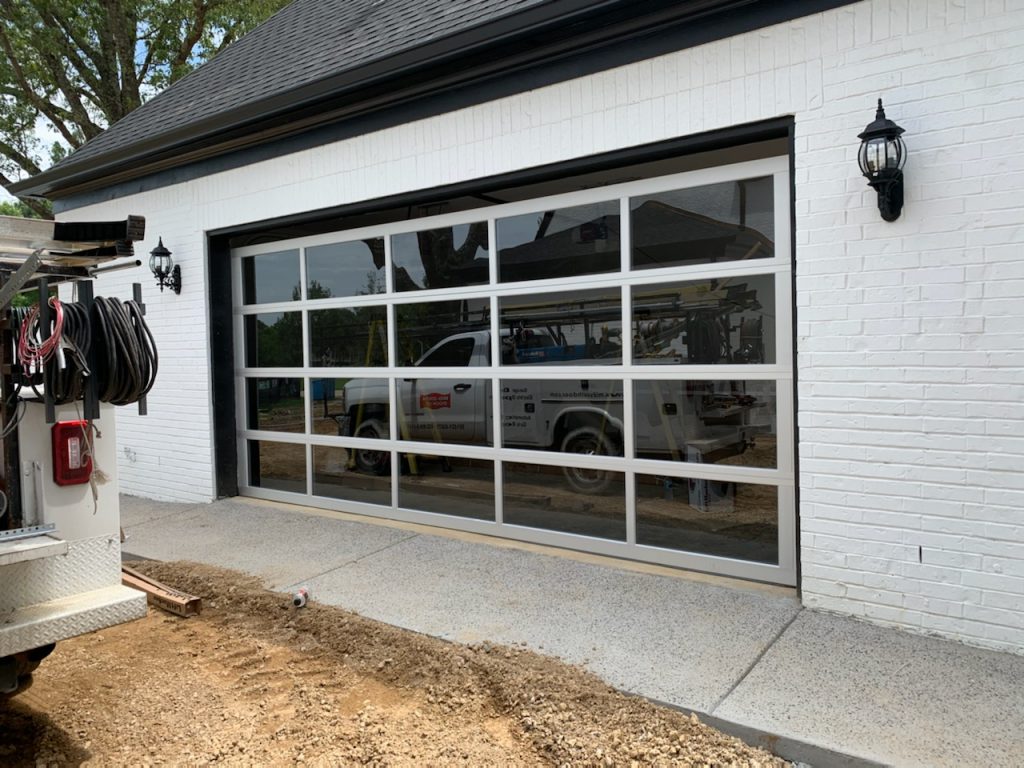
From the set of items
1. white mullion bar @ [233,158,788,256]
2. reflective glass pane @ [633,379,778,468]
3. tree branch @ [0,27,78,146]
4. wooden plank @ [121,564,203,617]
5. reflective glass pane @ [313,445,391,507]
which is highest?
tree branch @ [0,27,78,146]

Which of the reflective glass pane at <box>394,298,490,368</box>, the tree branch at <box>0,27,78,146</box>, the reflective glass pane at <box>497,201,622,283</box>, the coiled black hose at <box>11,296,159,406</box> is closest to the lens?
the coiled black hose at <box>11,296,159,406</box>

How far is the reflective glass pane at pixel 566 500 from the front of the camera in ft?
18.2

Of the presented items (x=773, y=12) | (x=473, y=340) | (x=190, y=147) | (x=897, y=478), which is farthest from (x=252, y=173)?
(x=897, y=478)

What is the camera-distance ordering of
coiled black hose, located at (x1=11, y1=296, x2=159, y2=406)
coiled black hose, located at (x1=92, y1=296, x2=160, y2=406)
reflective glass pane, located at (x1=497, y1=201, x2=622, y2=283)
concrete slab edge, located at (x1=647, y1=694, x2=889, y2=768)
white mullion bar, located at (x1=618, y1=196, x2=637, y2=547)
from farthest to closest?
1. reflective glass pane, located at (x1=497, y1=201, x2=622, y2=283)
2. white mullion bar, located at (x1=618, y1=196, x2=637, y2=547)
3. coiled black hose, located at (x1=92, y1=296, x2=160, y2=406)
4. coiled black hose, located at (x1=11, y1=296, x2=159, y2=406)
5. concrete slab edge, located at (x1=647, y1=694, x2=889, y2=768)

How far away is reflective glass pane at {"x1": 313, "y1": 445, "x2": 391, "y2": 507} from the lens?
705cm

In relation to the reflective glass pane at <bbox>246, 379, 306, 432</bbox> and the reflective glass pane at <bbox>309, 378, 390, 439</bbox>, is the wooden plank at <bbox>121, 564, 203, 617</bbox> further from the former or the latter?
the reflective glass pane at <bbox>246, 379, 306, 432</bbox>

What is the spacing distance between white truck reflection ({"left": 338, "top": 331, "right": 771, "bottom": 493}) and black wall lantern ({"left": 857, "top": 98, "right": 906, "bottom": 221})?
4.84 feet

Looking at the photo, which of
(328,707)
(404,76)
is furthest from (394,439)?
(328,707)

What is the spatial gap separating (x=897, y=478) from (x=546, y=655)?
2.16 m

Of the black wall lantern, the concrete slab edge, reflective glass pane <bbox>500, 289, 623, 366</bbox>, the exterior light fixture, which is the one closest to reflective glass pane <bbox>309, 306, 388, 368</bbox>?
reflective glass pane <bbox>500, 289, 623, 366</bbox>

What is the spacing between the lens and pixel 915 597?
3.95m

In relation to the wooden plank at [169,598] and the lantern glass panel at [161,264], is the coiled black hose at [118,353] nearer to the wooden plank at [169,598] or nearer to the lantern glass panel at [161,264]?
the wooden plank at [169,598]

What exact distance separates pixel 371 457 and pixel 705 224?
393 cm

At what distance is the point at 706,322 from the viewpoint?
16.4 feet
